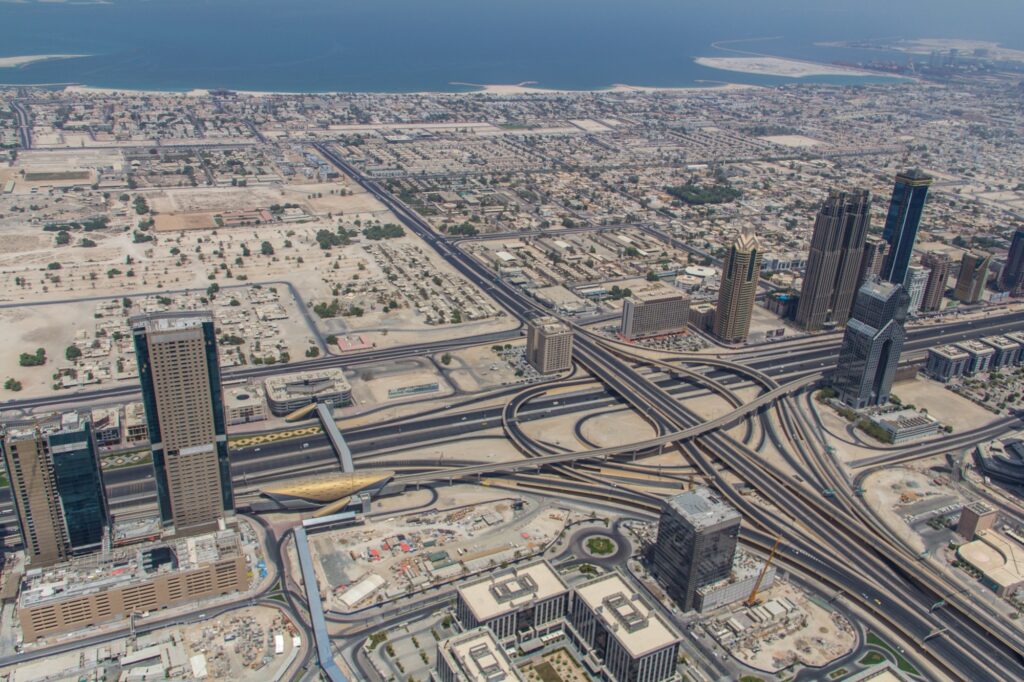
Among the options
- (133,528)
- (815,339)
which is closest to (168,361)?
(133,528)

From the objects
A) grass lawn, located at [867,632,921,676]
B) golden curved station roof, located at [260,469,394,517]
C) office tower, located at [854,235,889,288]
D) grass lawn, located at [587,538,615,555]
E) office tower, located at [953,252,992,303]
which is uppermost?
office tower, located at [854,235,889,288]

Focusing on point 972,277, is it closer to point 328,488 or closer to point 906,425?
point 906,425

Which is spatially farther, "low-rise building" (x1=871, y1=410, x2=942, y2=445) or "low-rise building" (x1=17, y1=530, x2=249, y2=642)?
"low-rise building" (x1=871, y1=410, x2=942, y2=445)

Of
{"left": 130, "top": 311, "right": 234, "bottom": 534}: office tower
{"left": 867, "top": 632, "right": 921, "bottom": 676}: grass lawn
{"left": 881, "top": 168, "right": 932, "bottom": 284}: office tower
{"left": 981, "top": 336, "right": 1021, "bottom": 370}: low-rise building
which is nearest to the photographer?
{"left": 867, "top": 632, "right": 921, "bottom": 676}: grass lawn

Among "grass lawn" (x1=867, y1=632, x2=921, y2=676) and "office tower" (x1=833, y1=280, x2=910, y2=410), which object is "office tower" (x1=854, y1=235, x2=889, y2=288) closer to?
"office tower" (x1=833, y1=280, x2=910, y2=410)

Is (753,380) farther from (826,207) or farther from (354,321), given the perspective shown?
(354,321)

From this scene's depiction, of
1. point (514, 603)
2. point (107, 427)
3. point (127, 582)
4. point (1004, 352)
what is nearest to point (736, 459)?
point (514, 603)

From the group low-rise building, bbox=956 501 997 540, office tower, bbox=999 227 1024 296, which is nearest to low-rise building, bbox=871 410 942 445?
low-rise building, bbox=956 501 997 540
